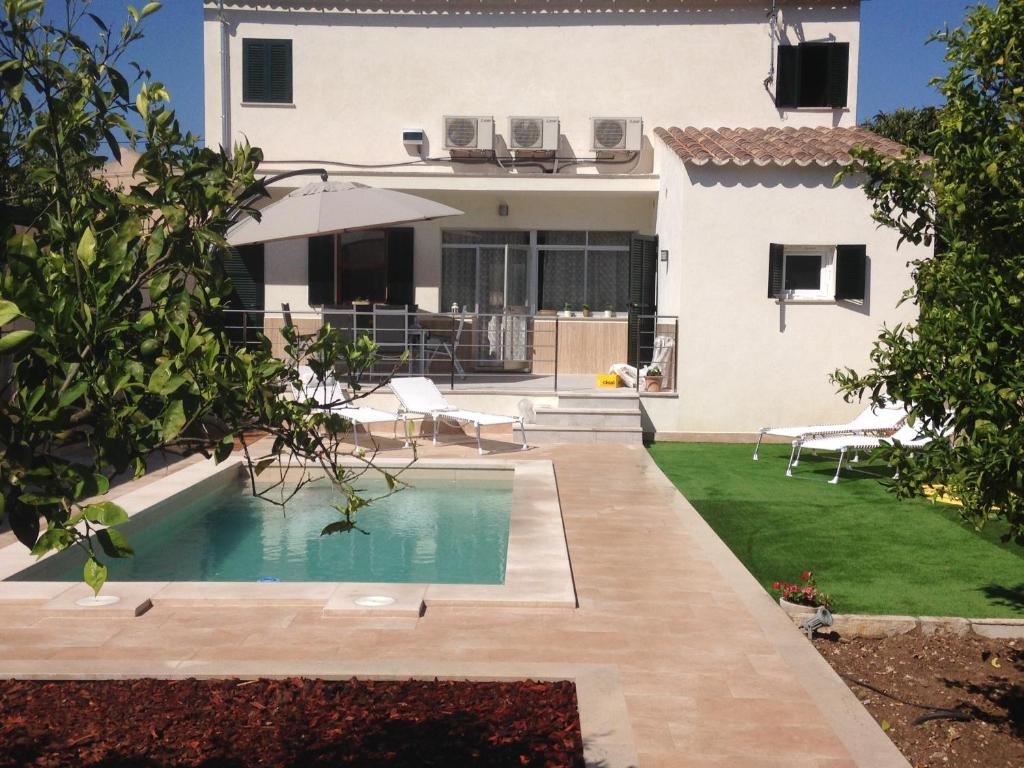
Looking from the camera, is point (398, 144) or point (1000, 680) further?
point (398, 144)

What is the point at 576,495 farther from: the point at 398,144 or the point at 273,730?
the point at 398,144

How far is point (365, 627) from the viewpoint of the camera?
623cm

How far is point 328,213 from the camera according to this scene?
468 inches

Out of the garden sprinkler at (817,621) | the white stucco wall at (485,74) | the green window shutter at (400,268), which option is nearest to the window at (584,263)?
the white stucco wall at (485,74)

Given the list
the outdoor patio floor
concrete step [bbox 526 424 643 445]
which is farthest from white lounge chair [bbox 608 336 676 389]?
the outdoor patio floor

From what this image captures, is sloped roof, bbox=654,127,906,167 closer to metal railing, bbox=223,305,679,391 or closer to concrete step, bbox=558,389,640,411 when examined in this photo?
metal railing, bbox=223,305,679,391

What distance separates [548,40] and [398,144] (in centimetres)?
322

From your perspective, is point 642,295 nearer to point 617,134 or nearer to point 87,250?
point 617,134

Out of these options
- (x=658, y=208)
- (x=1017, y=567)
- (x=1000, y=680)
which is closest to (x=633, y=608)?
(x=1000, y=680)

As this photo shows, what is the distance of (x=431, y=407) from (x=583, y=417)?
227 centimetres

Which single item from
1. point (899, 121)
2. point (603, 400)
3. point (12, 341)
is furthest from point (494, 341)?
point (899, 121)

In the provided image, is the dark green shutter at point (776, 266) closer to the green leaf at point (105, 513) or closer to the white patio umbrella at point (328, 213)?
the white patio umbrella at point (328, 213)

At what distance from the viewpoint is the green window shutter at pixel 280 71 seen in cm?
1872

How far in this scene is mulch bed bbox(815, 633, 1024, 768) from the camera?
5191mm
